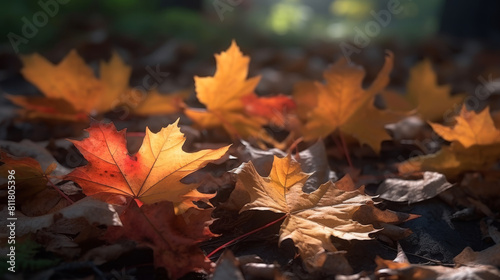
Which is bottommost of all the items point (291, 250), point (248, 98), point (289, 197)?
point (291, 250)

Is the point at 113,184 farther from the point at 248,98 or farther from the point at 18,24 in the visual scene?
the point at 18,24

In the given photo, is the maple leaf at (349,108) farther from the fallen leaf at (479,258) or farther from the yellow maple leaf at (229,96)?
the fallen leaf at (479,258)

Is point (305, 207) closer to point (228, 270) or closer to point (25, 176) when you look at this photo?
point (228, 270)

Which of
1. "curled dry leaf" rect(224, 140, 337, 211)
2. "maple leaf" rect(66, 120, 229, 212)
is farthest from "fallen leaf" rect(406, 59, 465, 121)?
"maple leaf" rect(66, 120, 229, 212)

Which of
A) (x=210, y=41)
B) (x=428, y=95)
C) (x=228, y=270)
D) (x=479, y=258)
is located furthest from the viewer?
(x=210, y=41)

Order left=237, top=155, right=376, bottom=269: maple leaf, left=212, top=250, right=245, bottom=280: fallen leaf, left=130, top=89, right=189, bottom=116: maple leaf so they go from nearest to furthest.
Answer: left=212, top=250, right=245, bottom=280: fallen leaf, left=237, top=155, right=376, bottom=269: maple leaf, left=130, top=89, right=189, bottom=116: maple leaf

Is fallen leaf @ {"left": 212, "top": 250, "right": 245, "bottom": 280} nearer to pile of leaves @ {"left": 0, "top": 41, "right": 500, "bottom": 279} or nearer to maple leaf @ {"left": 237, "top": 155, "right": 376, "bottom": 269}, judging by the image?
pile of leaves @ {"left": 0, "top": 41, "right": 500, "bottom": 279}

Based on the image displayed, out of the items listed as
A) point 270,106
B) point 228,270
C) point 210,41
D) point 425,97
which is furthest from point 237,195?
point 210,41

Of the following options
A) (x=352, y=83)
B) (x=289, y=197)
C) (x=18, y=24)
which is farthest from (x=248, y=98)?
(x=18, y=24)
